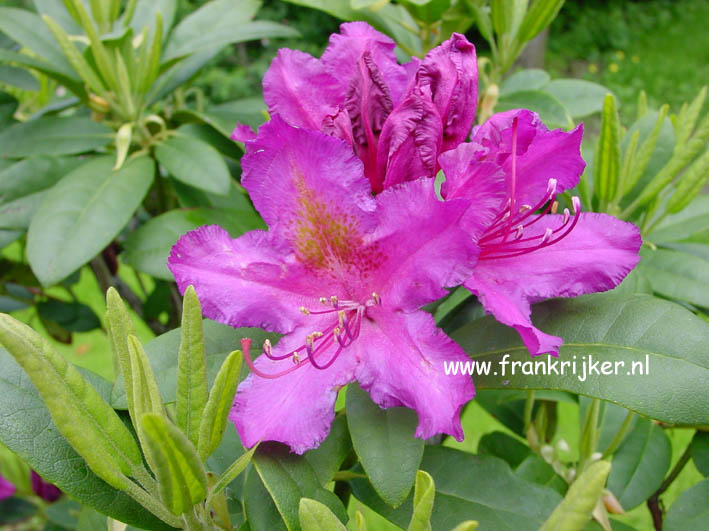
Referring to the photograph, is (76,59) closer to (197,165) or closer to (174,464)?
(197,165)

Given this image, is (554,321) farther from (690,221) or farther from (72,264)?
(72,264)

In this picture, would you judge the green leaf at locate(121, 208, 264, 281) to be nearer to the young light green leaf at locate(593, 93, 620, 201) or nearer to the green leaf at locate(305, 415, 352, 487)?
the green leaf at locate(305, 415, 352, 487)

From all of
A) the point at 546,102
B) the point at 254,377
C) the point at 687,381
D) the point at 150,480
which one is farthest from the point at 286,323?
the point at 546,102

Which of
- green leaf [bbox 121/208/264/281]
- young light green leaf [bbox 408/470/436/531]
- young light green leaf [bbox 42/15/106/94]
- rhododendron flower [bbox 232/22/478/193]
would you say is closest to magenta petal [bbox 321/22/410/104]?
rhododendron flower [bbox 232/22/478/193]

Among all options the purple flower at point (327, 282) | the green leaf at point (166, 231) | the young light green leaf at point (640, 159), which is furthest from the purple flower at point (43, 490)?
the young light green leaf at point (640, 159)

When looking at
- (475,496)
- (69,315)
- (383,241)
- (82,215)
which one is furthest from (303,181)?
(69,315)

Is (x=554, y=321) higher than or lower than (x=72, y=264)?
higher

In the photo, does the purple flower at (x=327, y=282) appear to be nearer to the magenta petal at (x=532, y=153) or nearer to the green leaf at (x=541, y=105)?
the magenta petal at (x=532, y=153)
